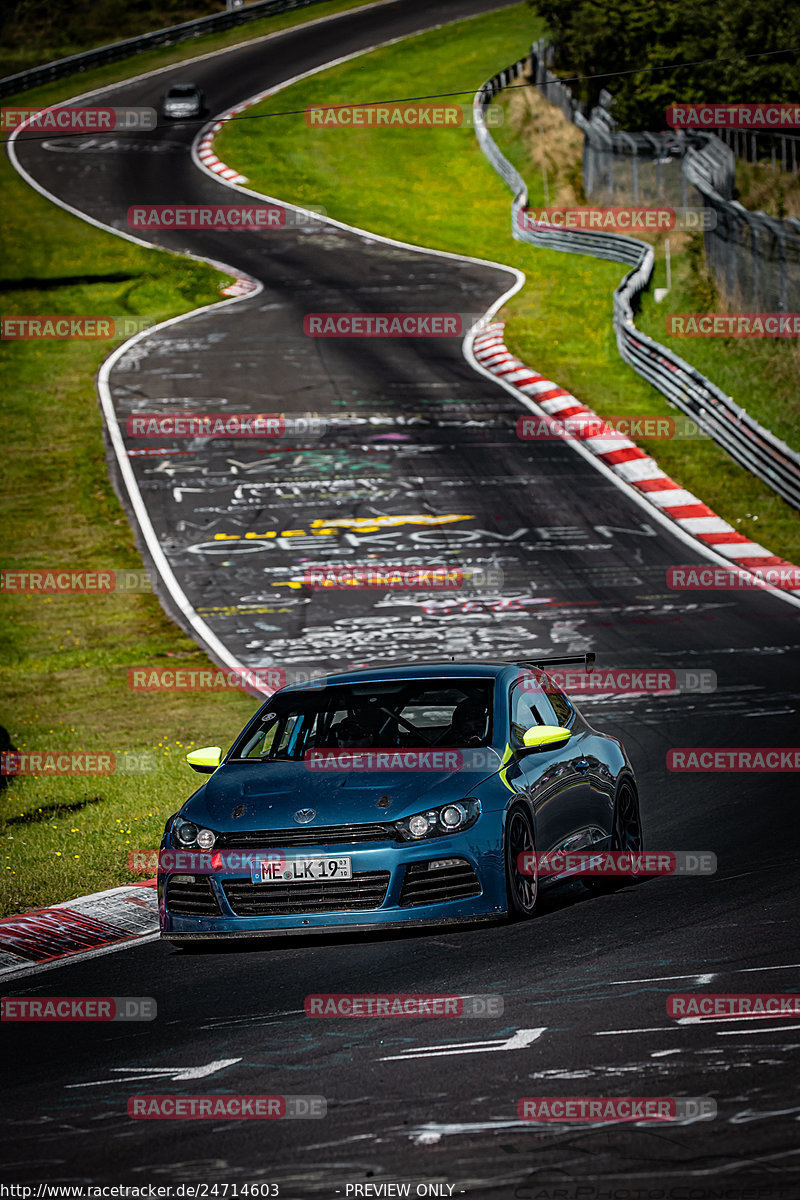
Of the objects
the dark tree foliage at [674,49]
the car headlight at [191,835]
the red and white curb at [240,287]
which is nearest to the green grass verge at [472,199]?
the dark tree foliage at [674,49]

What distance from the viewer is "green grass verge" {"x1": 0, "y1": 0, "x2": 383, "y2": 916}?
12.2 m

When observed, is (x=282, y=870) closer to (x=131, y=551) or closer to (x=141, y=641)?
(x=141, y=641)

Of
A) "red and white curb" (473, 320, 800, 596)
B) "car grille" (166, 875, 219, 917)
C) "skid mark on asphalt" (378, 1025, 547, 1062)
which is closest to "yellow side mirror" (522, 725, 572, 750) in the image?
"car grille" (166, 875, 219, 917)

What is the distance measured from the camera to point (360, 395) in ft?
106

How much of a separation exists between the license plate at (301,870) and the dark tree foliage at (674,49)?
105ft

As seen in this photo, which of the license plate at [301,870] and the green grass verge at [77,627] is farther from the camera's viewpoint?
the green grass verge at [77,627]

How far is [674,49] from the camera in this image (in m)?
48.5

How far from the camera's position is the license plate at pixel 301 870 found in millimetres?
8016

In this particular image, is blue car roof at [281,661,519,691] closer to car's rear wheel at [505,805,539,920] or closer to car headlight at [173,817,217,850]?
Result: car's rear wheel at [505,805,539,920]

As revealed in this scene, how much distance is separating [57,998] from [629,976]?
2.82m

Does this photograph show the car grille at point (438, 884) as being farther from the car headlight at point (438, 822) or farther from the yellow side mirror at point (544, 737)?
the yellow side mirror at point (544, 737)

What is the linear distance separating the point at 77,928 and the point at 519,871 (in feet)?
9.30

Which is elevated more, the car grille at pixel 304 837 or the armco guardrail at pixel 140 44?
the armco guardrail at pixel 140 44

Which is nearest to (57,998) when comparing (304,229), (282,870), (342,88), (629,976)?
(282,870)
